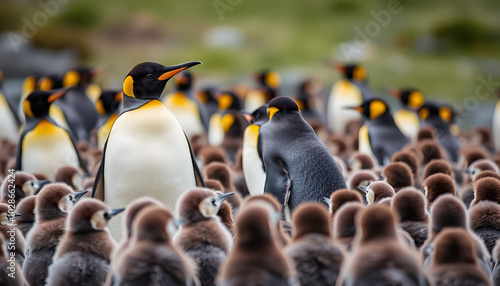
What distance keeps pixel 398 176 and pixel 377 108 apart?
8.39 feet

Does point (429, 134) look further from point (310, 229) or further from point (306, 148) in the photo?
point (310, 229)

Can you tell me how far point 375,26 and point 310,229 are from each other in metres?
19.5

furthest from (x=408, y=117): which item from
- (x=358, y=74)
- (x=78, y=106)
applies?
(x=78, y=106)

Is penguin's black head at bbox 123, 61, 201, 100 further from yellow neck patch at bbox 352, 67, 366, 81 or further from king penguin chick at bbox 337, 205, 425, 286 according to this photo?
yellow neck patch at bbox 352, 67, 366, 81

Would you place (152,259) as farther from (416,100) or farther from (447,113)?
(416,100)

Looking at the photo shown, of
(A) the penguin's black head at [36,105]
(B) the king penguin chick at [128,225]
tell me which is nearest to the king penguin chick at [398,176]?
(B) the king penguin chick at [128,225]

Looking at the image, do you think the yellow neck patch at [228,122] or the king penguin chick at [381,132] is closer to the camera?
the king penguin chick at [381,132]

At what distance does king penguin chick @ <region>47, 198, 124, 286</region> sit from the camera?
2859mm

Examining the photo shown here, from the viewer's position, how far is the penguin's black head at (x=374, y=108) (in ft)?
22.0

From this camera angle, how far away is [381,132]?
650 cm

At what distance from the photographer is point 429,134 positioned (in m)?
6.73

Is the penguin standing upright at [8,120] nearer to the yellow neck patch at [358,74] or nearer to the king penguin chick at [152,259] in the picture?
the yellow neck patch at [358,74]

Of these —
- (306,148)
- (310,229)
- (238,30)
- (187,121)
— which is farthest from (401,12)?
(310,229)

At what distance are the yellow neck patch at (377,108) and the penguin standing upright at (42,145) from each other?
2.80 metres
